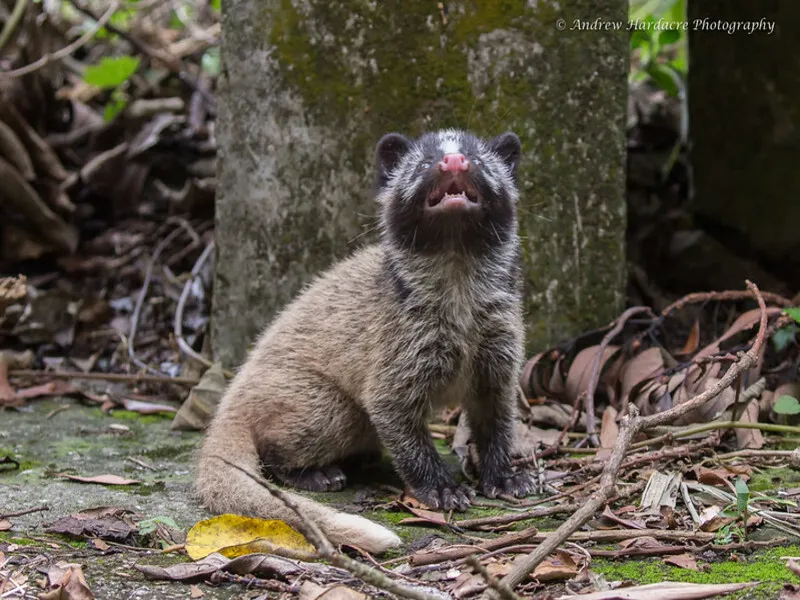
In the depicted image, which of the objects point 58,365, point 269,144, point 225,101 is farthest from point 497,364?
point 58,365

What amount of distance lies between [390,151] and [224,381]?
1944mm

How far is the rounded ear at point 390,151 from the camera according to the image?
4.75 metres

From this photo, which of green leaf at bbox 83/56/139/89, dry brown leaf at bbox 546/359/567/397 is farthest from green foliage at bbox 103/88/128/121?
dry brown leaf at bbox 546/359/567/397

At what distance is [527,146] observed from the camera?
219 inches

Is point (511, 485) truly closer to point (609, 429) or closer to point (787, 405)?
point (609, 429)

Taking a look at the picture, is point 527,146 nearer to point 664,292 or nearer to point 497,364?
point 497,364

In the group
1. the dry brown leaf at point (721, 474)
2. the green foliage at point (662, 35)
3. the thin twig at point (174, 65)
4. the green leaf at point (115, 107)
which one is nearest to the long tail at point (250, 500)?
the dry brown leaf at point (721, 474)

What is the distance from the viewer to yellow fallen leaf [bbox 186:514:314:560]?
341cm

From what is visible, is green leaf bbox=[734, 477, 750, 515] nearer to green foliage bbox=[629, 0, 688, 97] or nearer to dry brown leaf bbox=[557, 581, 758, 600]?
dry brown leaf bbox=[557, 581, 758, 600]

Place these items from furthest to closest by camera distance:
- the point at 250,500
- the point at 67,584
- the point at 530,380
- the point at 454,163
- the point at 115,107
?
the point at 115,107
the point at 530,380
the point at 454,163
the point at 250,500
the point at 67,584

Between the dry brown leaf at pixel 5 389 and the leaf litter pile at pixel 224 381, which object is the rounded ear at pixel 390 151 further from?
the dry brown leaf at pixel 5 389

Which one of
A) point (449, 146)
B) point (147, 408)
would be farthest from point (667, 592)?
point (147, 408)

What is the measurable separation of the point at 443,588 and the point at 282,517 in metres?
0.96

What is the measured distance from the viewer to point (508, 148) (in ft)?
15.8
